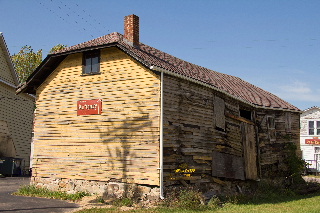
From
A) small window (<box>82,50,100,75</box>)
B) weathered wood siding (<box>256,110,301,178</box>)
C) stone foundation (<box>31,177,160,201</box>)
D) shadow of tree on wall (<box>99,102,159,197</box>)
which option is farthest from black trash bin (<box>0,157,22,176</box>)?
weathered wood siding (<box>256,110,301,178</box>)

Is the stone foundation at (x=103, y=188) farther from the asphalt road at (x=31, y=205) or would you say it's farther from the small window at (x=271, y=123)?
the small window at (x=271, y=123)

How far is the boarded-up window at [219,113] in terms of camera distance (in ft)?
55.5

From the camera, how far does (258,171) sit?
67.1ft

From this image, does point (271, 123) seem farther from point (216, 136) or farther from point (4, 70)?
point (4, 70)

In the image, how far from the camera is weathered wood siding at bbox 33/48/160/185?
550 inches

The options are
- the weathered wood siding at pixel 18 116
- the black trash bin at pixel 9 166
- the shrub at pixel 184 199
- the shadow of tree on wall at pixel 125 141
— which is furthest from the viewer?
the weathered wood siding at pixel 18 116

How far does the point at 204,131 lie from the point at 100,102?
5016 millimetres

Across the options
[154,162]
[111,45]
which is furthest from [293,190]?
[111,45]

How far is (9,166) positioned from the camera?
78.4 ft

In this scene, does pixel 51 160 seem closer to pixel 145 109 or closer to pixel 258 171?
pixel 145 109

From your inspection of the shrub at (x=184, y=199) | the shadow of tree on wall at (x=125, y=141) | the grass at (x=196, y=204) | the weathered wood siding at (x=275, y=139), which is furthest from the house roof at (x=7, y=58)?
the weathered wood siding at (x=275, y=139)

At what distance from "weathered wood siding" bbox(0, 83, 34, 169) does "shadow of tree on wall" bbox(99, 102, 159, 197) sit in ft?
45.0

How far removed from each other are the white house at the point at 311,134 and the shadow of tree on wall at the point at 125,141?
96.6 ft

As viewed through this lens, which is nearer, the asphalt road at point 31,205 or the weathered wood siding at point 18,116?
the asphalt road at point 31,205
